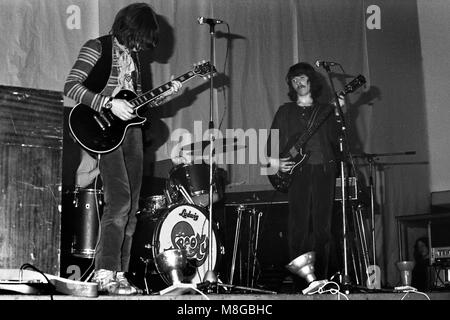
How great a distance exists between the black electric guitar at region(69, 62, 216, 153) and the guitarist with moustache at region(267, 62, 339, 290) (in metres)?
1.36

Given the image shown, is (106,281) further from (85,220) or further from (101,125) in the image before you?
(85,220)

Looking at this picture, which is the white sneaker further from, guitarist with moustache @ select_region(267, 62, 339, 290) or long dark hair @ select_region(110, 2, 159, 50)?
guitarist with moustache @ select_region(267, 62, 339, 290)

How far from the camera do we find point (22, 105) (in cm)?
249

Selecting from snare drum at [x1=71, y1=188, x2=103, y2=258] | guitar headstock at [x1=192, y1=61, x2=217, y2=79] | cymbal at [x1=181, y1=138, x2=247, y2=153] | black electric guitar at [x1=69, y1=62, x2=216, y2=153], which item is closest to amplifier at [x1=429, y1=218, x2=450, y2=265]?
cymbal at [x1=181, y1=138, x2=247, y2=153]

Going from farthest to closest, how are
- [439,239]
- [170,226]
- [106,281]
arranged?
[439,239], [170,226], [106,281]

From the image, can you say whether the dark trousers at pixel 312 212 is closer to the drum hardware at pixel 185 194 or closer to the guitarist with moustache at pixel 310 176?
the guitarist with moustache at pixel 310 176

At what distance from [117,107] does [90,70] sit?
218 millimetres

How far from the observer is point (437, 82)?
5609 millimetres

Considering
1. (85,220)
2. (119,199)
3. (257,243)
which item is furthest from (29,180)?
(257,243)

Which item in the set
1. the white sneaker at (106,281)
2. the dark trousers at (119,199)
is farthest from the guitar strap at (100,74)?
the white sneaker at (106,281)

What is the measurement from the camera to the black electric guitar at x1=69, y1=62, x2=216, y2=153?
298 cm

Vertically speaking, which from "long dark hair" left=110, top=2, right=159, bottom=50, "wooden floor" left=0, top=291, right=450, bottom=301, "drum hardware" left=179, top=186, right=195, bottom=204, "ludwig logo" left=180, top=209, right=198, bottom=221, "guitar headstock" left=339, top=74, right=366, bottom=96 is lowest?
"wooden floor" left=0, top=291, right=450, bottom=301
